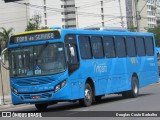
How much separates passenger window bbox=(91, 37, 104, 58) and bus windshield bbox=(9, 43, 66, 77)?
291cm

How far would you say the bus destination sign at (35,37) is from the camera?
63.7ft

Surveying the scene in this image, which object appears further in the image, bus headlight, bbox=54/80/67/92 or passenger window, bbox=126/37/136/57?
passenger window, bbox=126/37/136/57

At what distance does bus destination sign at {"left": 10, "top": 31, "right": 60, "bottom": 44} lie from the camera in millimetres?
19406

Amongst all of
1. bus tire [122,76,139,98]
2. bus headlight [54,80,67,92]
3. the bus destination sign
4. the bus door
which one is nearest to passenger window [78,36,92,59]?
the bus door

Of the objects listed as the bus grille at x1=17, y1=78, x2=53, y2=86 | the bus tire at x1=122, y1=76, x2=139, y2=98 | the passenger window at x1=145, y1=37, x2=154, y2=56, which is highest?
the passenger window at x1=145, y1=37, x2=154, y2=56

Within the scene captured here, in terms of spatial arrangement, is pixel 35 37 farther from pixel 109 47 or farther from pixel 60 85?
pixel 109 47

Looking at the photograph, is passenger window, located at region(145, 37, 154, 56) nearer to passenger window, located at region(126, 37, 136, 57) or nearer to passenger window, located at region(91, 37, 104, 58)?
passenger window, located at region(126, 37, 136, 57)

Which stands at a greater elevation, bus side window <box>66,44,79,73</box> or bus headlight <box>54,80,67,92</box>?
bus side window <box>66,44,79,73</box>

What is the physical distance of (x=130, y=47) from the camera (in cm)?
2562

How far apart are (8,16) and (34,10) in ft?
22.5

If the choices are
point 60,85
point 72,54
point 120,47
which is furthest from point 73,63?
point 120,47

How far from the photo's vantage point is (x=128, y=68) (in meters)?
25.2

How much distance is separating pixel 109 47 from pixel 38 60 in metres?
4.98

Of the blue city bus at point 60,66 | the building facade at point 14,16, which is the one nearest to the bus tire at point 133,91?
the blue city bus at point 60,66
